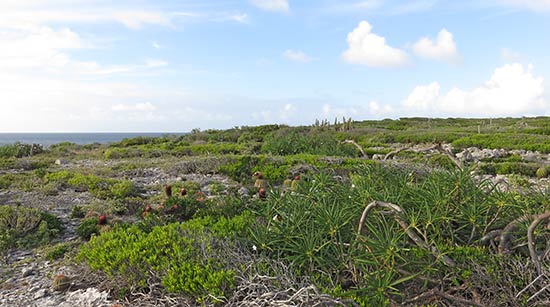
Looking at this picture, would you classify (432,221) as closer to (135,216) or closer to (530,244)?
(530,244)

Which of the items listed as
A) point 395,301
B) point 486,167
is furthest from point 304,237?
point 486,167

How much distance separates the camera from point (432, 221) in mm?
4020

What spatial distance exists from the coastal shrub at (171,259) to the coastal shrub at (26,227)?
6.49ft

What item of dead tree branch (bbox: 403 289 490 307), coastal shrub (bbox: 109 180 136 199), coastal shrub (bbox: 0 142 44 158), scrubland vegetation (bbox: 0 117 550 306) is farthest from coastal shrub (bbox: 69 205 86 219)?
coastal shrub (bbox: 0 142 44 158)

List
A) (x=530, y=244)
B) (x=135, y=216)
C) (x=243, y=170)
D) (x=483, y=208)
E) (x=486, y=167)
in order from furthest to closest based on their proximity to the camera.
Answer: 1. (x=486, y=167)
2. (x=243, y=170)
3. (x=135, y=216)
4. (x=483, y=208)
5. (x=530, y=244)

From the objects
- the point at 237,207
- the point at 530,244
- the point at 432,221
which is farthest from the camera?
the point at 237,207

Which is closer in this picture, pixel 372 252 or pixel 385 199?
pixel 372 252

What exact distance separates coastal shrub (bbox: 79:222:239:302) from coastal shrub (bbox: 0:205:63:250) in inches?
77.9

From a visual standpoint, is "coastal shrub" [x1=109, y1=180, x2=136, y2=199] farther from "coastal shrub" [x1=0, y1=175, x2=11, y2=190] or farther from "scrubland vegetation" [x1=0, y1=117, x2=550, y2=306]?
"scrubland vegetation" [x1=0, y1=117, x2=550, y2=306]

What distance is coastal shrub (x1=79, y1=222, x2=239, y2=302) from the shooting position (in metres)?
3.88

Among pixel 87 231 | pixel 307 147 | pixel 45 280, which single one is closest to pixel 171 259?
pixel 45 280

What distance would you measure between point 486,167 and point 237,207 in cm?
1043

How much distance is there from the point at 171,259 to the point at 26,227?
3858 millimetres

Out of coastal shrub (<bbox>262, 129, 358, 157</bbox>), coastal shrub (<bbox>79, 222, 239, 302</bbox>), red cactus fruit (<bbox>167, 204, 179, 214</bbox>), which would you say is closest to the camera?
coastal shrub (<bbox>79, 222, 239, 302</bbox>)
